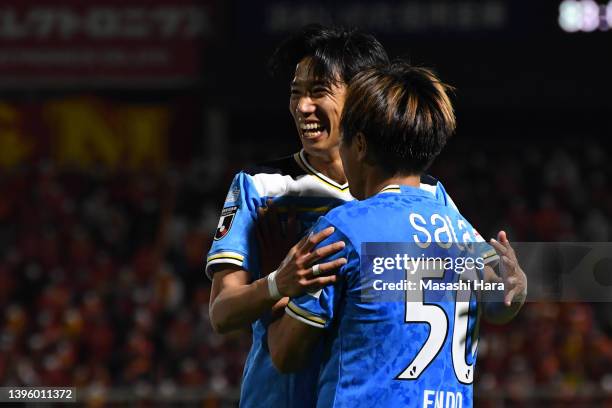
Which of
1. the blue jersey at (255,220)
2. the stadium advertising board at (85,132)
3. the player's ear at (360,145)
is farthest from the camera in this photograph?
the stadium advertising board at (85,132)

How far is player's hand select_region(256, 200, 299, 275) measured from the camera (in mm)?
3260

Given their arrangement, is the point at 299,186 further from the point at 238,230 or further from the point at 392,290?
the point at 392,290

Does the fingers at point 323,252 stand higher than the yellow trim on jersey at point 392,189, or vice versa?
the yellow trim on jersey at point 392,189

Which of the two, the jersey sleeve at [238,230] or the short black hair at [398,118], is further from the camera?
the jersey sleeve at [238,230]

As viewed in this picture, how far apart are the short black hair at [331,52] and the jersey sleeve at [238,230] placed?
0.37 metres

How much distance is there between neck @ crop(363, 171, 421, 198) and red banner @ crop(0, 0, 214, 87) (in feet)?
41.2

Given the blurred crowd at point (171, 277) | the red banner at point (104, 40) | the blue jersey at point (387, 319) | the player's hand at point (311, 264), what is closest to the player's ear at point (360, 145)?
the blue jersey at point (387, 319)

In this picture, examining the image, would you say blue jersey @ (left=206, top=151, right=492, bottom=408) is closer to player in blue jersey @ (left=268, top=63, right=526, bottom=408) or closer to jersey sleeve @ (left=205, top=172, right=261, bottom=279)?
jersey sleeve @ (left=205, top=172, right=261, bottom=279)

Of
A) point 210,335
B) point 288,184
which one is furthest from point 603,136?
point 288,184

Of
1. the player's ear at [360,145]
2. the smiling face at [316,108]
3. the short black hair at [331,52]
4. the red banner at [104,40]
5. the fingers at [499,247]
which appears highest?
the red banner at [104,40]

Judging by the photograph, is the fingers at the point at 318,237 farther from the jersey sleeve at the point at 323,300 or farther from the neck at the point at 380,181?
the neck at the point at 380,181

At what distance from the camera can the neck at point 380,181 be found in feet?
9.02

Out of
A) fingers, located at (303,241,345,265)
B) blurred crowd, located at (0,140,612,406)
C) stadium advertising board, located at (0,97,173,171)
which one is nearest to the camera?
fingers, located at (303,241,345,265)

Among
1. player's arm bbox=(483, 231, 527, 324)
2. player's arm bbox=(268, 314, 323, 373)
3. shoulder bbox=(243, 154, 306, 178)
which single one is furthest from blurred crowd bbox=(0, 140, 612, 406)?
player's arm bbox=(268, 314, 323, 373)
